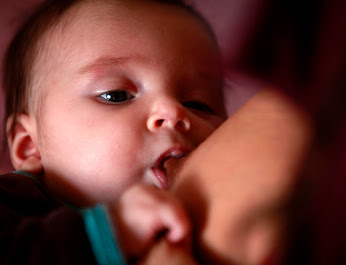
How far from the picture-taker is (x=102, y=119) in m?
0.61

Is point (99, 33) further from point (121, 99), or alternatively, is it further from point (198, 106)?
point (198, 106)

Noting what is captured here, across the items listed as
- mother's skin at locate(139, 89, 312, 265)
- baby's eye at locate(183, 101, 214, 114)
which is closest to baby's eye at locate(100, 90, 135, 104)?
baby's eye at locate(183, 101, 214, 114)

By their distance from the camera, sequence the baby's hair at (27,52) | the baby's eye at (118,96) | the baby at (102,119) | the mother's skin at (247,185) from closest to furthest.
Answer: the mother's skin at (247,185) < the baby at (102,119) < the baby's eye at (118,96) < the baby's hair at (27,52)

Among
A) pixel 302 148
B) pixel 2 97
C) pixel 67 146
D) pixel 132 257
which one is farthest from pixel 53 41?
pixel 302 148

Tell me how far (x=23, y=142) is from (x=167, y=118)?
38 centimetres

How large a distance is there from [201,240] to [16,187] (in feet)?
1.10

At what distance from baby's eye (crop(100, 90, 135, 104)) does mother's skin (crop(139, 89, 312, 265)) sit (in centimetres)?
29

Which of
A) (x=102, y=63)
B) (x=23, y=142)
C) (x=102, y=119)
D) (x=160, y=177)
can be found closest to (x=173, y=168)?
(x=160, y=177)

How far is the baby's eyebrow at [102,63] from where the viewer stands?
0.66m

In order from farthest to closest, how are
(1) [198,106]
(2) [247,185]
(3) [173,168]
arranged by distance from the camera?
(1) [198,106] < (3) [173,168] < (2) [247,185]

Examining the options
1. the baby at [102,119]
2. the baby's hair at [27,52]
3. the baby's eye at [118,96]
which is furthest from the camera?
the baby's hair at [27,52]

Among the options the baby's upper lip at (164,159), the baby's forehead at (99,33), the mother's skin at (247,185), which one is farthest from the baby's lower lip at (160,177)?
the baby's forehead at (99,33)

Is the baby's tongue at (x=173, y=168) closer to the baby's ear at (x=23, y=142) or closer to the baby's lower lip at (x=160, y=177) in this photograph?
the baby's lower lip at (x=160, y=177)

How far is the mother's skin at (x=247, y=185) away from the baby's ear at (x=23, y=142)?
1.51ft
